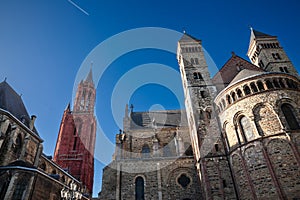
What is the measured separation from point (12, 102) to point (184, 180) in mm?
19883

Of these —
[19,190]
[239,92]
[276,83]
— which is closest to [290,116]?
[276,83]

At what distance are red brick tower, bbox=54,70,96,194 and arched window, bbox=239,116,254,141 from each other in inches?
1238

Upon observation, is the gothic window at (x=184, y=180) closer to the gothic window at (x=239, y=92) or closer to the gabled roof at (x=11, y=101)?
the gothic window at (x=239, y=92)

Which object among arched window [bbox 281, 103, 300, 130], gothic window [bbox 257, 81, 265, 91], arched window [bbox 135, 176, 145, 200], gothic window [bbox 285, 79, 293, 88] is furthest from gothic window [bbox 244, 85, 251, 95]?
arched window [bbox 135, 176, 145, 200]

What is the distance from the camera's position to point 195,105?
2283 centimetres

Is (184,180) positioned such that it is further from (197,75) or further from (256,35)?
(256,35)

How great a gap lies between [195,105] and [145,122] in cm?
1061

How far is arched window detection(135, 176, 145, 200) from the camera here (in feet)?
70.2

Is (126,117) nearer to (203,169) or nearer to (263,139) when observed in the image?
(203,169)

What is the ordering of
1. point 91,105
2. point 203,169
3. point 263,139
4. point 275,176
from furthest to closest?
point 91,105, point 203,169, point 263,139, point 275,176

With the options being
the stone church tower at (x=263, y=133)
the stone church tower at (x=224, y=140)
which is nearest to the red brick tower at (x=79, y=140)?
the stone church tower at (x=224, y=140)

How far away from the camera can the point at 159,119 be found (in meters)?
31.4

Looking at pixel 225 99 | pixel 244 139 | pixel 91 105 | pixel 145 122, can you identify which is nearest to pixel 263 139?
pixel 244 139

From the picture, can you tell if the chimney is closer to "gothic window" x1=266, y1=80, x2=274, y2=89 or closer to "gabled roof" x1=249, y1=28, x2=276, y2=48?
"gothic window" x1=266, y1=80, x2=274, y2=89
